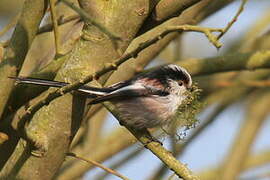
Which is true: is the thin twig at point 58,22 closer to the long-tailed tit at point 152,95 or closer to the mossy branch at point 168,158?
the long-tailed tit at point 152,95

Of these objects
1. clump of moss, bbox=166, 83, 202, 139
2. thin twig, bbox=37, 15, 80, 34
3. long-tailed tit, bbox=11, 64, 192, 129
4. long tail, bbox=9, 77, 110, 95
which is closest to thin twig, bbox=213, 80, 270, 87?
long-tailed tit, bbox=11, 64, 192, 129

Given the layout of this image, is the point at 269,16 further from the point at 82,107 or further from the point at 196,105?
the point at 82,107

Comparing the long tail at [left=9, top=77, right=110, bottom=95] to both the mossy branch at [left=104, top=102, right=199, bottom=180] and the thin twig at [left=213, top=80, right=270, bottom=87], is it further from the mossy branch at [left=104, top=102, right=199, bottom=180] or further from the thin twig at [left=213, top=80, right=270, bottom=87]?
the thin twig at [left=213, top=80, right=270, bottom=87]

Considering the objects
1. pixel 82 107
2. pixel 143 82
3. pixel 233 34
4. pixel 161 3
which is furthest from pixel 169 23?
pixel 233 34

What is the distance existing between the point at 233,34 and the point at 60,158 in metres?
2.84

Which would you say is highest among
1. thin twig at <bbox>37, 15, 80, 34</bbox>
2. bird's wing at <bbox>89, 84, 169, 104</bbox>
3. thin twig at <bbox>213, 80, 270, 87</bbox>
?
thin twig at <bbox>37, 15, 80, 34</bbox>

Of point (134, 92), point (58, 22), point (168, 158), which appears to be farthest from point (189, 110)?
point (58, 22)

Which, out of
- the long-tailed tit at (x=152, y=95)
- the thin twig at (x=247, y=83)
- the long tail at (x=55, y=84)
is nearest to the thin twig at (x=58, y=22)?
the long-tailed tit at (x=152, y=95)

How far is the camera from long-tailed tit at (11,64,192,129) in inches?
138

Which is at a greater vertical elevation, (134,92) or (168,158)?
(134,92)

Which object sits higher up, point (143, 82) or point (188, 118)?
point (143, 82)

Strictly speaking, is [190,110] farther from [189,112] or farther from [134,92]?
[134,92]

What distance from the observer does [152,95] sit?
3.78 m

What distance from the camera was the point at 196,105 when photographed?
3.05 meters
